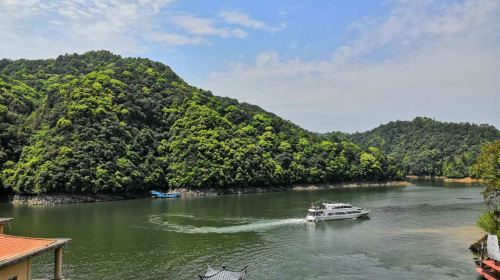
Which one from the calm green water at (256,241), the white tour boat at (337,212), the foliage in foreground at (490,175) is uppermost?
the foliage in foreground at (490,175)

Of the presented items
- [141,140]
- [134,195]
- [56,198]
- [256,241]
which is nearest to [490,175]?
[256,241]

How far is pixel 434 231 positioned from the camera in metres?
53.8

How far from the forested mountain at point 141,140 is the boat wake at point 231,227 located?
40637 millimetres

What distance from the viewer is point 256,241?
4859 centimetres

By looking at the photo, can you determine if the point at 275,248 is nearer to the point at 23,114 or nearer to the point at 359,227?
the point at 359,227

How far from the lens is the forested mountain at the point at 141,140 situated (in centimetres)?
9794

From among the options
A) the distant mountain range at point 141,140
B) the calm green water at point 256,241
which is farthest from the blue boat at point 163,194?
the calm green water at point 256,241

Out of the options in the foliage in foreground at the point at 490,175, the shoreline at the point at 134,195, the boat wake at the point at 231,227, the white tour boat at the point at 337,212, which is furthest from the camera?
the shoreline at the point at 134,195

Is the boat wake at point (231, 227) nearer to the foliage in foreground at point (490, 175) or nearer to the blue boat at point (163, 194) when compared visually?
the foliage in foreground at point (490, 175)

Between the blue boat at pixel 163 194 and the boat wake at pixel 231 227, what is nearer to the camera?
the boat wake at pixel 231 227

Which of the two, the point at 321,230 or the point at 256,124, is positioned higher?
the point at 256,124

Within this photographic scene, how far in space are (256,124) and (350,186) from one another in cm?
4001

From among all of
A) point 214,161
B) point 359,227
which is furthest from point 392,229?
point 214,161

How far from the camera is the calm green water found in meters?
36.4
